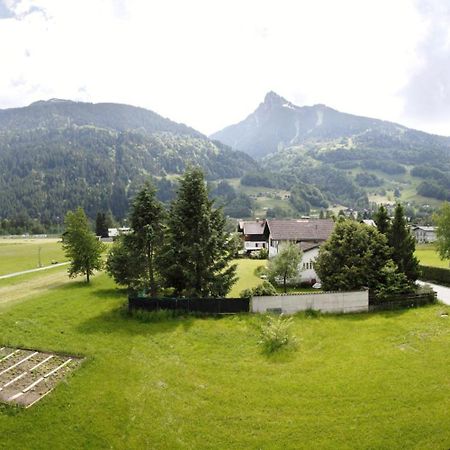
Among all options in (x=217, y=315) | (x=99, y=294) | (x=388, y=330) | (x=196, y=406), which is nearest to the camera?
(x=196, y=406)

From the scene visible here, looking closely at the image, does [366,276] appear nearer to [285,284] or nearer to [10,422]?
[285,284]

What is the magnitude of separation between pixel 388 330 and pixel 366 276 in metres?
8.32

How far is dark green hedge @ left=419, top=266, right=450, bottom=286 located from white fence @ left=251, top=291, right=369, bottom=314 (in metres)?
Answer: 21.5

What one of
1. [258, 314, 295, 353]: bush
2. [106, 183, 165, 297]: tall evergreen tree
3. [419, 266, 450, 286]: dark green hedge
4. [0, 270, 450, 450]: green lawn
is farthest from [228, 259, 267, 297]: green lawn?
[419, 266, 450, 286]: dark green hedge

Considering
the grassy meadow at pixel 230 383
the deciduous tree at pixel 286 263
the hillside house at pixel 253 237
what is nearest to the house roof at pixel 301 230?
the deciduous tree at pixel 286 263

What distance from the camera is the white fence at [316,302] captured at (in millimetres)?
39031

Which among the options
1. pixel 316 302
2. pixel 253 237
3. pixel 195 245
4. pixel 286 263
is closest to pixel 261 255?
pixel 253 237

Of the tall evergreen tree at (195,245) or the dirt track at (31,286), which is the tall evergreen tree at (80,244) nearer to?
the dirt track at (31,286)

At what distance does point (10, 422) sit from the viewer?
69.2 feet

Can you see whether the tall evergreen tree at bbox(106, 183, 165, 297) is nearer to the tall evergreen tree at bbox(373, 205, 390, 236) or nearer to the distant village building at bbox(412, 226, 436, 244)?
the tall evergreen tree at bbox(373, 205, 390, 236)

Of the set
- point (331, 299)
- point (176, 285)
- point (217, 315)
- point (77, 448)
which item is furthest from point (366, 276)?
point (77, 448)

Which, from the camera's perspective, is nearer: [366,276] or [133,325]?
[133,325]

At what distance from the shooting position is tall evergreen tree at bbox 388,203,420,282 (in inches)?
1829

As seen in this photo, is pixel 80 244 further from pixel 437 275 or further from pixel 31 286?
pixel 437 275
